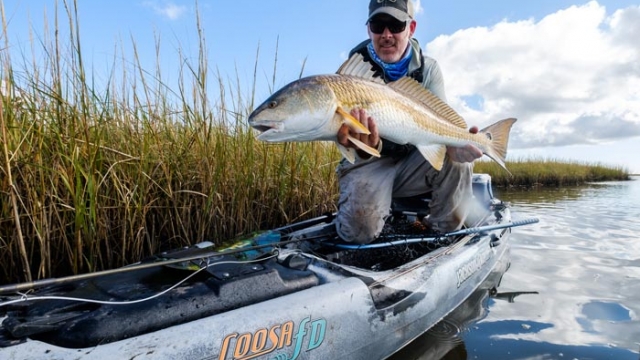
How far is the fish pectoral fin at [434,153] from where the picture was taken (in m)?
2.93

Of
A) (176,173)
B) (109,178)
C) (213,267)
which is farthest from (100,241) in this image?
(213,267)

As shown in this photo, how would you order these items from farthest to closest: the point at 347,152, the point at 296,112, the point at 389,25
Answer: the point at 389,25 < the point at 347,152 < the point at 296,112

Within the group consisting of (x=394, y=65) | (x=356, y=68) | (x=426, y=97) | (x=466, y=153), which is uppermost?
(x=394, y=65)

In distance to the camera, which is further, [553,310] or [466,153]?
[553,310]

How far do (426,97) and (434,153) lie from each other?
398mm

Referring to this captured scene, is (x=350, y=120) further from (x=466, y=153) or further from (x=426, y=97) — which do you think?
(x=466, y=153)

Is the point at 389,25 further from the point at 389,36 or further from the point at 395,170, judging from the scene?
the point at 395,170

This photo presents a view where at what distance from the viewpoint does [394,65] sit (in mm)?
3527

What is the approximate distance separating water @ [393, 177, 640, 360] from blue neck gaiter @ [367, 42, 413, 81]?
1981mm

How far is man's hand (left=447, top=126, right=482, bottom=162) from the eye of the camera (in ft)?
10.6

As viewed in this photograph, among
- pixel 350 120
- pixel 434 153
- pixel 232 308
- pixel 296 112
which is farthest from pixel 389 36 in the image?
pixel 232 308

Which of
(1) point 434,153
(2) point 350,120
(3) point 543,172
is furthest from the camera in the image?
(3) point 543,172

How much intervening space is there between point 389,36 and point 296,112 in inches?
65.0

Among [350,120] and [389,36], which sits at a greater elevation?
[389,36]
